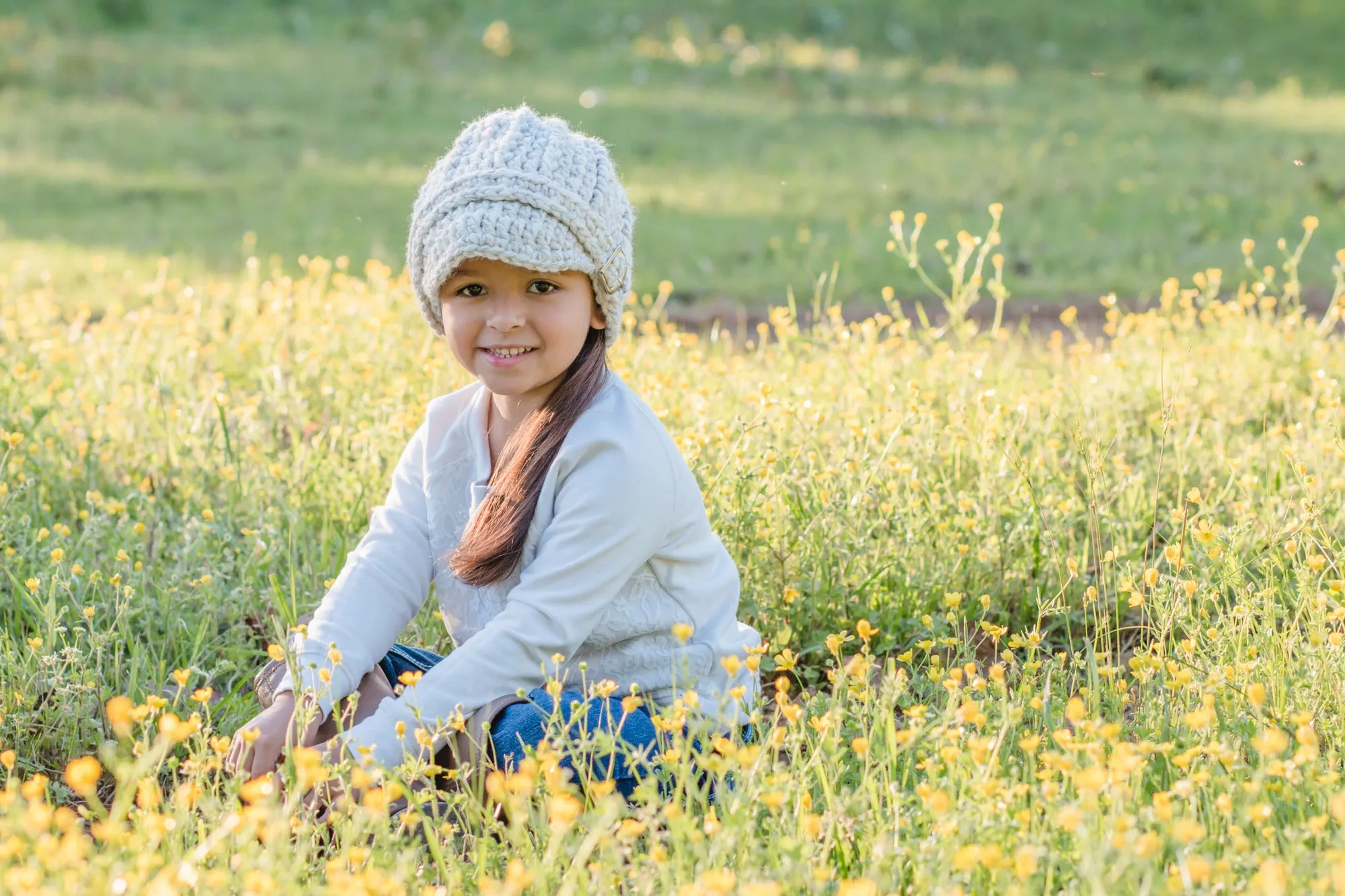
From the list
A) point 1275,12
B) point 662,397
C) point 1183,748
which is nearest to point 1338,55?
point 1275,12

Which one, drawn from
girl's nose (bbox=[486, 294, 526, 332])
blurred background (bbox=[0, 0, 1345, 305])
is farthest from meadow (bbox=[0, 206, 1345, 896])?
blurred background (bbox=[0, 0, 1345, 305])

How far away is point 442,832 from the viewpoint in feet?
7.52

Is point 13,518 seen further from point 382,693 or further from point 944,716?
point 944,716

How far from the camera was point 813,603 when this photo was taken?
344 centimetres

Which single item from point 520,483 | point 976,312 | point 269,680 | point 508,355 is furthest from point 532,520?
point 976,312

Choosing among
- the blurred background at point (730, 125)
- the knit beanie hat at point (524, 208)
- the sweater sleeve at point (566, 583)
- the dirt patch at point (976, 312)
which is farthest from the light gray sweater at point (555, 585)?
the blurred background at point (730, 125)

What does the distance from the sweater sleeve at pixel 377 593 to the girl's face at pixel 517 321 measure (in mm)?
345

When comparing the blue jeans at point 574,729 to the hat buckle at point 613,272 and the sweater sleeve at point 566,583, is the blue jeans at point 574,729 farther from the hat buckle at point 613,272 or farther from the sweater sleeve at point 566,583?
the hat buckle at point 613,272

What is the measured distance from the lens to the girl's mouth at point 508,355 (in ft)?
9.01

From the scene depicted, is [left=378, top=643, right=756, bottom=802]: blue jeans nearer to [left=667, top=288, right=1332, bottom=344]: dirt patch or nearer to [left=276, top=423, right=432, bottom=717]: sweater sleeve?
[left=276, top=423, right=432, bottom=717]: sweater sleeve

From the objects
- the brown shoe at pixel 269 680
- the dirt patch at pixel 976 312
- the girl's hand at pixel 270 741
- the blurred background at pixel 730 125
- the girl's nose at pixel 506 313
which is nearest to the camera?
the girl's hand at pixel 270 741

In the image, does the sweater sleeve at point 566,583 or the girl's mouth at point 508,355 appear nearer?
the sweater sleeve at point 566,583

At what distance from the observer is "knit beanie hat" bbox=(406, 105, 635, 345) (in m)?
2.63

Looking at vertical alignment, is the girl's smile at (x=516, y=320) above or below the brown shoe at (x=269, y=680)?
above
